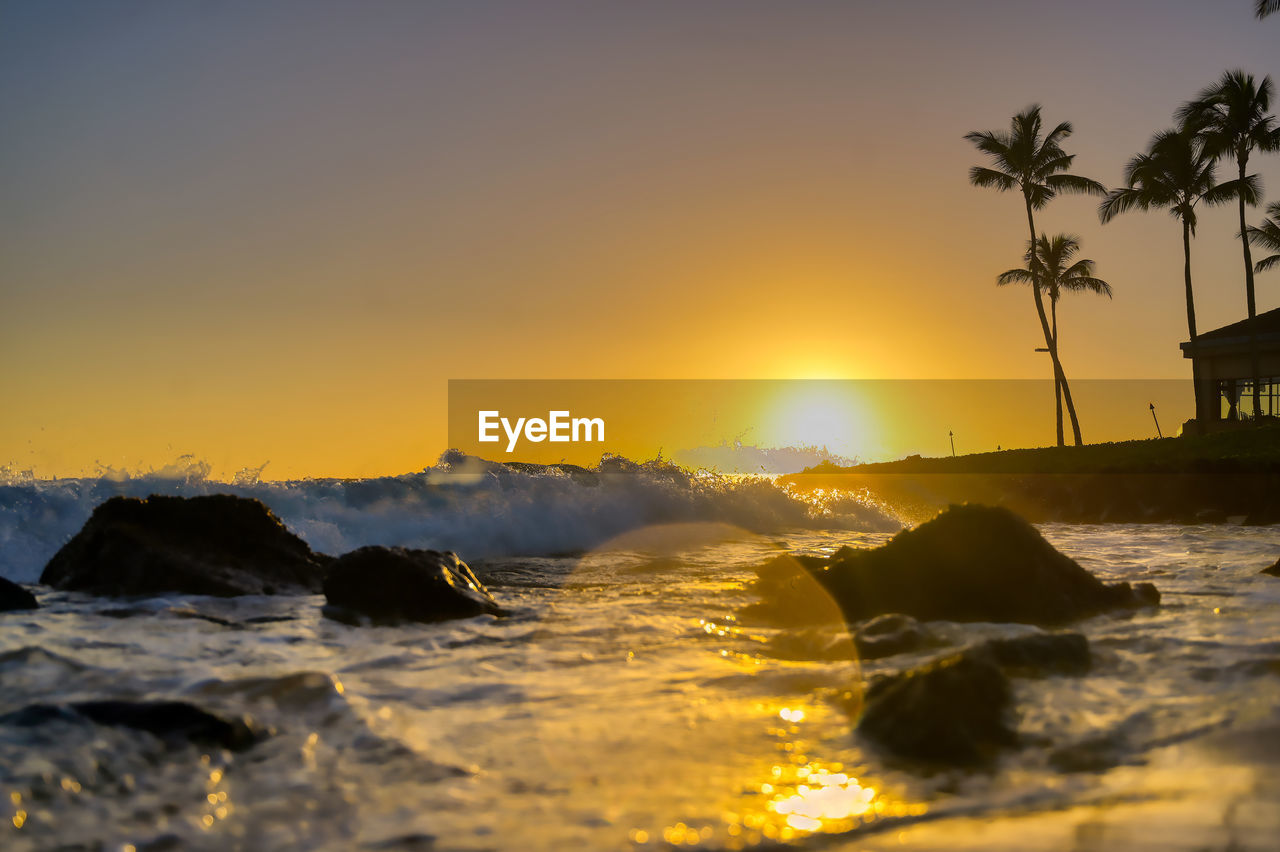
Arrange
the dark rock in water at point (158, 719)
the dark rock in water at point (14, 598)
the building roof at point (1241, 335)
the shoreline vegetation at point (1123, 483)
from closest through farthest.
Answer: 1. the dark rock in water at point (158, 719)
2. the dark rock in water at point (14, 598)
3. the shoreline vegetation at point (1123, 483)
4. the building roof at point (1241, 335)

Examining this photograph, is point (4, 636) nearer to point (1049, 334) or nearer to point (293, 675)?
point (293, 675)

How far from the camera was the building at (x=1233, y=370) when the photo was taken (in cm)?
3594

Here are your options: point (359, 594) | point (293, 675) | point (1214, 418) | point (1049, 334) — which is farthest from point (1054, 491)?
point (293, 675)

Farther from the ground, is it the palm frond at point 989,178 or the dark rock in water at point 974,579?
the palm frond at point 989,178

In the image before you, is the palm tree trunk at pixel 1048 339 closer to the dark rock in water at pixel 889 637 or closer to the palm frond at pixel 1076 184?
the palm frond at pixel 1076 184

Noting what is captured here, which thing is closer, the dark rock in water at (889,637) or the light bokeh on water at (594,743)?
the light bokeh on water at (594,743)

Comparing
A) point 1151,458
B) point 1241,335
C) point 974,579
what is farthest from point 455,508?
point 1241,335

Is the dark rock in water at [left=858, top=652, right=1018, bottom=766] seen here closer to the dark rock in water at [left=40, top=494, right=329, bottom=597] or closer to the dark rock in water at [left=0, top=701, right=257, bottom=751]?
the dark rock in water at [left=0, top=701, right=257, bottom=751]

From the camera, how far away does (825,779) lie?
3035 millimetres

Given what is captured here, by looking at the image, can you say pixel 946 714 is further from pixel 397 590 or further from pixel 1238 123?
pixel 1238 123

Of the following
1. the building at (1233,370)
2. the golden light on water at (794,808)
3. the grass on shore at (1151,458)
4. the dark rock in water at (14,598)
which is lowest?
the golden light on water at (794,808)

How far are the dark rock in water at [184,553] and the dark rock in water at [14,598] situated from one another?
1.85 ft

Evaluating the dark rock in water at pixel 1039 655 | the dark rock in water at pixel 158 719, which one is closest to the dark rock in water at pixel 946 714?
the dark rock in water at pixel 1039 655

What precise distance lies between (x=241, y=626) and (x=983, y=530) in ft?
17.8
